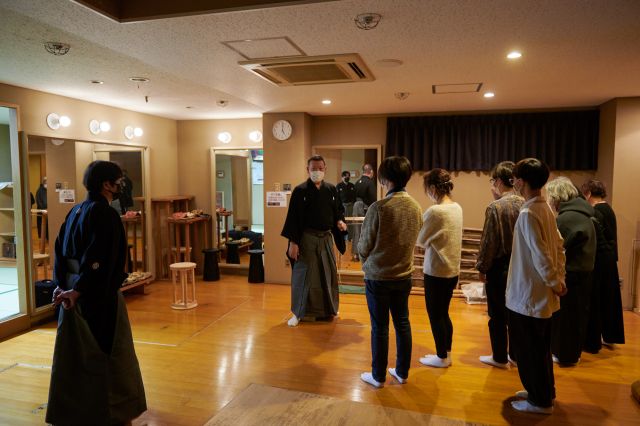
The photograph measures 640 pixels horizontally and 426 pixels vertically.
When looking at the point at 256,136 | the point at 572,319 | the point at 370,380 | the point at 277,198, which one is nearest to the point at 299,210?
the point at 370,380

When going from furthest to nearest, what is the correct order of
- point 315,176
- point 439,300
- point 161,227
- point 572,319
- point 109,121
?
point 161,227 < point 109,121 < point 315,176 < point 572,319 < point 439,300

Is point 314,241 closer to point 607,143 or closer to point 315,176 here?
point 315,176

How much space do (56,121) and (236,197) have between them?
9.94 feet

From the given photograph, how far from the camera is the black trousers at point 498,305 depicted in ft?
9.68

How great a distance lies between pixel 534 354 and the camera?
2.40 meters

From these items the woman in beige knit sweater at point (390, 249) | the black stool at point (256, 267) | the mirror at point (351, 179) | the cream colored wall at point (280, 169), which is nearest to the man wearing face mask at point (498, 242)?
the woman in beige knit sweater at point (390, 249)

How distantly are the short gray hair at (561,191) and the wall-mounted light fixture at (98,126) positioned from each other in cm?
469

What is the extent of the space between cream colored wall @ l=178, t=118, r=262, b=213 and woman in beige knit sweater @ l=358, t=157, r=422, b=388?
411 centimetres

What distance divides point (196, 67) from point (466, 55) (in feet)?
6.26

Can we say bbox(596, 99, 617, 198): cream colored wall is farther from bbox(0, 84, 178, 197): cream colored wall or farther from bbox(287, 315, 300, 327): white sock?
bbox(0, 84, 178, 197): cream colored wall

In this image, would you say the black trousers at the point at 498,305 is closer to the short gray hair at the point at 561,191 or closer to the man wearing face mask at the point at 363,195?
the short gray hair at the point at 561,191

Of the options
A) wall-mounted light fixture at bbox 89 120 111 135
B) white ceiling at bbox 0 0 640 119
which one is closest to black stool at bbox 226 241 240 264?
wall-mounted light fixture at bbox 89 120 111 135

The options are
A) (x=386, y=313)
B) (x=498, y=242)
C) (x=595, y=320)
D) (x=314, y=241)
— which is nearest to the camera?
(x=386, y=313)

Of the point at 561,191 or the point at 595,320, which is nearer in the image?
the point at 561,191
